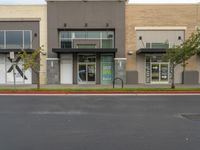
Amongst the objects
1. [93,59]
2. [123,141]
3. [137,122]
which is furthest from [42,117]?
[93,59]

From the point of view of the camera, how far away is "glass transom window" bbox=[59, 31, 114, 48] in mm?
34781

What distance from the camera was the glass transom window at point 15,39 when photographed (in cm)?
3472

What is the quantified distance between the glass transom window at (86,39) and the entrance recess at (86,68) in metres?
1.17

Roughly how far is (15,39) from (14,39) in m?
0.10

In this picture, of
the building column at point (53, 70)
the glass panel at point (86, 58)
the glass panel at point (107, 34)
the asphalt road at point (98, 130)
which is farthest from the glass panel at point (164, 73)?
the asphalt road at point (98, 130)

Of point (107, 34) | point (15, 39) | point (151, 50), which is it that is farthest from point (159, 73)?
point (15, 39)

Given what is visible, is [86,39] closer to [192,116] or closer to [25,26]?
[25,26]

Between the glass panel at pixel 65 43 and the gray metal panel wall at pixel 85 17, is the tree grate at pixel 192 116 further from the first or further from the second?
the glass panel at pixel 65 43

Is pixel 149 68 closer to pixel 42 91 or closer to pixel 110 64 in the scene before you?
pixel 110 64

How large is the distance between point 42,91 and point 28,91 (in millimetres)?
982

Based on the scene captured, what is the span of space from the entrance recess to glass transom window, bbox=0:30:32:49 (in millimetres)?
5259

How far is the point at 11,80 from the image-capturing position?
35.1 meters

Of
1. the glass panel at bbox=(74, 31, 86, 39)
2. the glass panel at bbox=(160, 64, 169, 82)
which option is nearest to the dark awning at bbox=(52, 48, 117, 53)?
the glass panel at bbox=(74, 31, 86, 39)

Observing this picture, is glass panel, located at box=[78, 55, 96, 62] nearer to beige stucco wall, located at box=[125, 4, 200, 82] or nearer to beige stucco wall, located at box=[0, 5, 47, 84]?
beige stucco wall, located at box=[125, 4, 200, 82]
